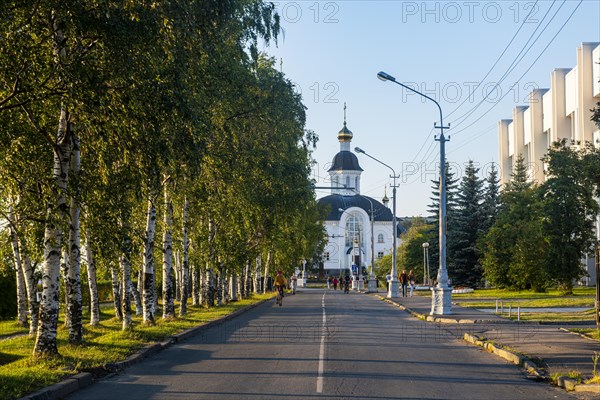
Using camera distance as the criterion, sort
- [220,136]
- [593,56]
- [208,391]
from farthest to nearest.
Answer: [593,56] → [220,136] → [208,391]

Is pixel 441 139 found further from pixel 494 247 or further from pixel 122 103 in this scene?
pixel 494 247

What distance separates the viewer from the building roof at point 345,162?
15888 centimetres

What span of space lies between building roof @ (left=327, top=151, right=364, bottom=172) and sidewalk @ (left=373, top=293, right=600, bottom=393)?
431ft

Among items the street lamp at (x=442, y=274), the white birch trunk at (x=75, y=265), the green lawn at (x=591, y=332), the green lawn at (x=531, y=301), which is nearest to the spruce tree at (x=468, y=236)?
the green lawn at (x=531, y=301)

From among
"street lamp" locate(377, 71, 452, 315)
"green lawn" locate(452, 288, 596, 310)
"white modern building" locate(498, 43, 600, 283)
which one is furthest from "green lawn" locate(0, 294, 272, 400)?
"white modern building" locate(498, 43, 600, 283)

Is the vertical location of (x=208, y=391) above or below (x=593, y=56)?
below

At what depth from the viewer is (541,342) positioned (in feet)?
59.0

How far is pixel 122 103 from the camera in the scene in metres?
12.6

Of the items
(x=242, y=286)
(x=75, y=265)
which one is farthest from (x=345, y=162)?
(x=75, y=265)

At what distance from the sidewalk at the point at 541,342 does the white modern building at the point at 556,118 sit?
28.0 meters

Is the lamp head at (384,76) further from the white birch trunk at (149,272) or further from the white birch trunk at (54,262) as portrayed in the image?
the white birch trunk at (54,262)

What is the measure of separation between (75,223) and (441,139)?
18.3 m

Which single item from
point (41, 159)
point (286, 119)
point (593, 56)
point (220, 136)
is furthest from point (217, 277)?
point (593, 56)

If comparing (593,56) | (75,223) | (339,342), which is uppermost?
(593,56)
